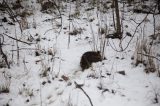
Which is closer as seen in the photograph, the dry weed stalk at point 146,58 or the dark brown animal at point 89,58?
the dry weed stalk at point 146,58

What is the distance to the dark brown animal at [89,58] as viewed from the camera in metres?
3.34

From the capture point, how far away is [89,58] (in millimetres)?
3398

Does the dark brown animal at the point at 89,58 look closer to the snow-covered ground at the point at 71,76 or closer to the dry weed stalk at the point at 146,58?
the snow-covered ground at the point at 71,76

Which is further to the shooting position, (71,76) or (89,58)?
(89,58)

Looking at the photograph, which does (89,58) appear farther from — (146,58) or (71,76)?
(146,58)

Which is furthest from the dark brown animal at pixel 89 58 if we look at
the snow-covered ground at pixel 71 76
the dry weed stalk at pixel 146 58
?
the dry weed stalk at pixel 146 58

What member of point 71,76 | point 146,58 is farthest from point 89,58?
point 146,58

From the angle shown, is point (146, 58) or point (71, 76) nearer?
point (71, 76)

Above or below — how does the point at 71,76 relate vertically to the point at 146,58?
below

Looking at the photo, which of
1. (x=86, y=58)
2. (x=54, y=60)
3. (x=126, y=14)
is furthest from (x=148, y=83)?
(x=126, y=14)

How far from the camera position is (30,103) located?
281 cm

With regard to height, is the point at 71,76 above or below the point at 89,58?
below

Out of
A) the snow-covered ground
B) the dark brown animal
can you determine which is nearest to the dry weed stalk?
the snow-covered ground

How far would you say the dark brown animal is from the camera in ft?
11.0
